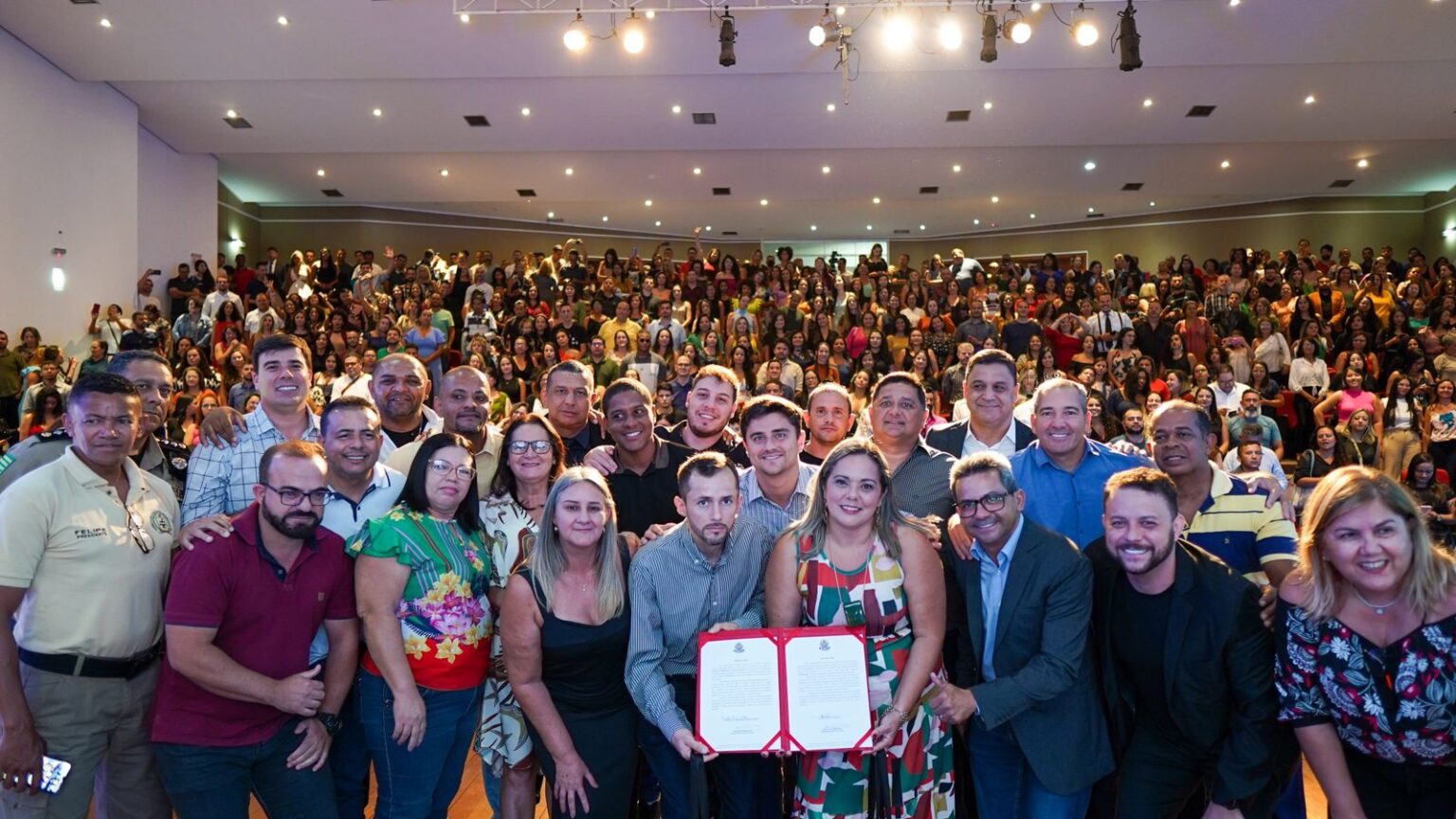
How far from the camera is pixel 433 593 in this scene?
2.63 metres

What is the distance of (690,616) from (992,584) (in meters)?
0.89

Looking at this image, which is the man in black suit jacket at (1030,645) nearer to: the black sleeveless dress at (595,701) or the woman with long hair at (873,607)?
the woman with long hair at (873,607)

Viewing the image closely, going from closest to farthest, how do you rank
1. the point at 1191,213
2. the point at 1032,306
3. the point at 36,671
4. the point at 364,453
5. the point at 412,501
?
the point at 36,671 < the point at 412,501 < the point at 364,453 < the point at 1032,306 < the point at 1191,213

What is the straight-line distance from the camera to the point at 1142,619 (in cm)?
252

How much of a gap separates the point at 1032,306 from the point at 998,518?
10696mm

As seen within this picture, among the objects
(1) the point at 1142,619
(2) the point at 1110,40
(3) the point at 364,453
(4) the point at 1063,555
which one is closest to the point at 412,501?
(3) the point at 364,453

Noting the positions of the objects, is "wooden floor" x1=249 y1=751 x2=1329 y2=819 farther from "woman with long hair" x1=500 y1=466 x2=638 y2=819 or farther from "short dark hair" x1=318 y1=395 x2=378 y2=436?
"short dark hair" x1=318 y1=395 x2=378 y2=436

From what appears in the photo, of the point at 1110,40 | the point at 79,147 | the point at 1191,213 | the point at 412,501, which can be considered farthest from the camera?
the point at 1191,213

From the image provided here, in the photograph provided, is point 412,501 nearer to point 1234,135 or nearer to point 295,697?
point 295,697

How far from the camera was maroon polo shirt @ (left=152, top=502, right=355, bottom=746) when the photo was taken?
7.89 ft

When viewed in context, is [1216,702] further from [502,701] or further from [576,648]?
[502,701]

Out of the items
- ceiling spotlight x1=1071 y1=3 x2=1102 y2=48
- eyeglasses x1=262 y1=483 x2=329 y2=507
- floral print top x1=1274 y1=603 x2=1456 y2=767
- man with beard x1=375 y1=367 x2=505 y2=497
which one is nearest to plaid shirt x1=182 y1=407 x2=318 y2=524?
man with beard x1=375 y1=367 x2=505 y2=497

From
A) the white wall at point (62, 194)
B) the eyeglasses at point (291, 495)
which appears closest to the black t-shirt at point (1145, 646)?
the eyeglasses at point (291, 495)

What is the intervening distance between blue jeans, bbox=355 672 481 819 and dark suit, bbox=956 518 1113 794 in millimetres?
1555
